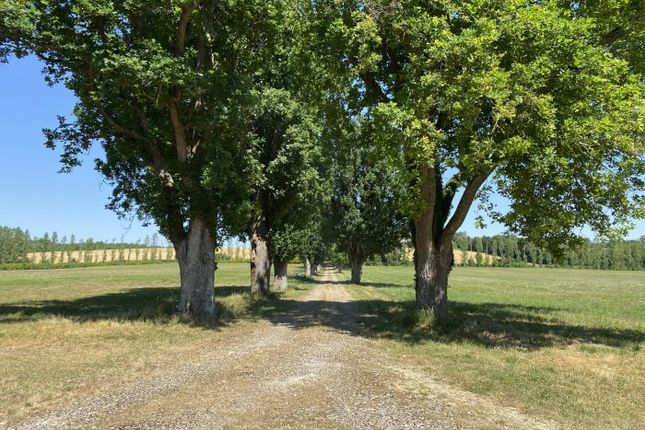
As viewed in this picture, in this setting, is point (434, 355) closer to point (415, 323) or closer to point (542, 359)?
point (542, 359)

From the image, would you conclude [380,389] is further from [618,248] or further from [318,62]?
[618,248]

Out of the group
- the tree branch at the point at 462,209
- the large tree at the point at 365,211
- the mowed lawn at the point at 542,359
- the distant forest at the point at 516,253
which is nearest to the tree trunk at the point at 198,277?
the mowed lawn at the point at 542,359

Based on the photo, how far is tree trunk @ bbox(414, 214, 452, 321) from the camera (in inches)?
691

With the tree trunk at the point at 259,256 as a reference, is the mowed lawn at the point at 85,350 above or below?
below

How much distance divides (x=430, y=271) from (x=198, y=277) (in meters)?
8.41

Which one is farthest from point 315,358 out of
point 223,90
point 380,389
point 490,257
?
point 490,257

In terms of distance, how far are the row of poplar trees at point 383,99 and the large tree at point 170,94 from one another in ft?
0.22

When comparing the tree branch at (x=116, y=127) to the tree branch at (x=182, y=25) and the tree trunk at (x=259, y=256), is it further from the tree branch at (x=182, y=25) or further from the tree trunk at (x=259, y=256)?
the tree trunk at (x=259, y=256)

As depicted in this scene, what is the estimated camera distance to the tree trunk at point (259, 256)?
29.2 m

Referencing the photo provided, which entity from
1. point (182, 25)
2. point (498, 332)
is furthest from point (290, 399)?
point (182, 25)

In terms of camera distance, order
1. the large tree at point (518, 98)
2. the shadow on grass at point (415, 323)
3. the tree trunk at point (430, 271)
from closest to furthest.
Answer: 1. the large tree at point (518, 98)
2. the shadow on grass at point (415, 323)
3. the tree trunk at point (430, 271)

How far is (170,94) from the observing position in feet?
53.1

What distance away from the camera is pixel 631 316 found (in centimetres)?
2375

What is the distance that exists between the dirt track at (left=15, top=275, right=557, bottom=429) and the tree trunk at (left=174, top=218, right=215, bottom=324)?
5.70m
